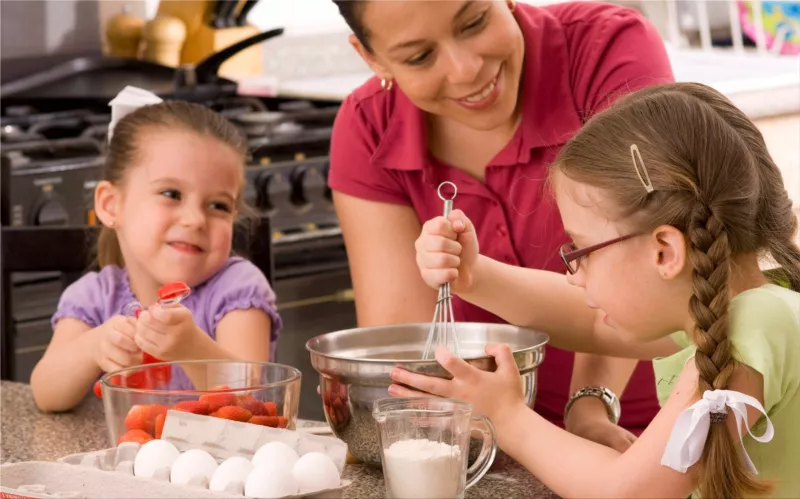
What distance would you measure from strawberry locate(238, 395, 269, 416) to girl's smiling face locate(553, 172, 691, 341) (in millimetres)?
403

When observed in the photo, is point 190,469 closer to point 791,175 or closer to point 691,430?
point 691,430

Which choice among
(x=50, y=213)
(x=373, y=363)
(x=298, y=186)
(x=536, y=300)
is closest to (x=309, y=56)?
(x=298, y=186)

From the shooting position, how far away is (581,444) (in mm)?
1147

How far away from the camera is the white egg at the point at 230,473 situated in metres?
0.97

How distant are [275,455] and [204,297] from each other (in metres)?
0.80

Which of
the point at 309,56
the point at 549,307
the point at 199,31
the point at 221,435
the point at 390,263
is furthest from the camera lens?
the point at 309,56

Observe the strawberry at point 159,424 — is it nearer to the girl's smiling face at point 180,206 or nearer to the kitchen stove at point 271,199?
the girl's smiling face at point 180,206

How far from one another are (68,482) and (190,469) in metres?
0.12

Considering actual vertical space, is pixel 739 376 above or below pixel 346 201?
below

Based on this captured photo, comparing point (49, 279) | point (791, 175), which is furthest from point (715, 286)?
point (49, 279)

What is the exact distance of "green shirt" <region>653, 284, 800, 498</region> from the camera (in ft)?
3.55

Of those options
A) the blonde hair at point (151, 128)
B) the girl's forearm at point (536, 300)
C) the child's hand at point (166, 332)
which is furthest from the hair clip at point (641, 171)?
the blonde hair at point (151, 128)

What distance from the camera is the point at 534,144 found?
1.68m

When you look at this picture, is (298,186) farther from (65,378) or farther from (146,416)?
(146,416)
